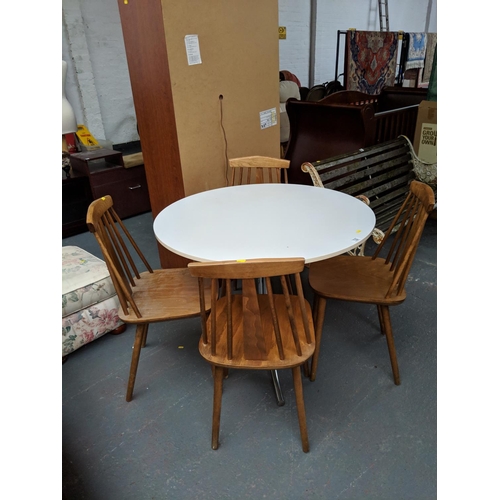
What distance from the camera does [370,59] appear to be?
18.4 ft

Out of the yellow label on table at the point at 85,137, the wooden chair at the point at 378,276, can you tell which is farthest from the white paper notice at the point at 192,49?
the yellow label on table at the point at 85,137

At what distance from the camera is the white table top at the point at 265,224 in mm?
1384

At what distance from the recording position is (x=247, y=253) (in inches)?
53.7

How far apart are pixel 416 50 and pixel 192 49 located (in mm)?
5901

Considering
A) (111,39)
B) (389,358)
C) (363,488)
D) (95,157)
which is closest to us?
(363,488)

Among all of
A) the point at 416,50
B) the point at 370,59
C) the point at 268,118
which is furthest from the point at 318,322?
the point at 416,50

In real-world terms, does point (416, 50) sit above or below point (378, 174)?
above

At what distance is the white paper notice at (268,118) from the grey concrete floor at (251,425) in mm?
1576

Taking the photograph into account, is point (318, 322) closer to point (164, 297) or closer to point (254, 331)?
point (254, 331)

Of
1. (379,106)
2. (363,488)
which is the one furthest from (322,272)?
(379,106)
